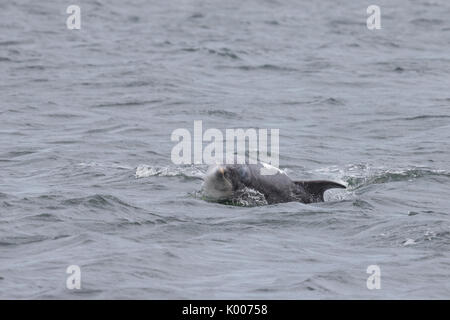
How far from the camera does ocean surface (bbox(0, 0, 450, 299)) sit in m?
11.9

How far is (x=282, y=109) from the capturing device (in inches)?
952

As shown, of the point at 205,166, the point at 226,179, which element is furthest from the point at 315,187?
the point at 205,166

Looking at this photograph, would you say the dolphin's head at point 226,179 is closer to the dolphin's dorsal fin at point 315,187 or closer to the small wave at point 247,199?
the small wave at point 247,199

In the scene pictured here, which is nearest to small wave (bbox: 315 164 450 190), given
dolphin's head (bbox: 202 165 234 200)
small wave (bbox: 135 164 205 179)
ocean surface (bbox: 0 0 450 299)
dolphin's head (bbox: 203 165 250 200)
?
ocean surface (bbox: 0 0 450 299)

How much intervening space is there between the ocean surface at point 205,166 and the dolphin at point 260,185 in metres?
0.24

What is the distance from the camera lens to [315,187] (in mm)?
14953

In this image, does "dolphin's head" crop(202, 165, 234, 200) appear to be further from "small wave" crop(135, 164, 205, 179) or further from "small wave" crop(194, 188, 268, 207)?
"small wave" crop(135, 164, 205, 179)

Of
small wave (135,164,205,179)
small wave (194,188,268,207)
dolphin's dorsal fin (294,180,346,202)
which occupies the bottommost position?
small wave (194,188,268,207)

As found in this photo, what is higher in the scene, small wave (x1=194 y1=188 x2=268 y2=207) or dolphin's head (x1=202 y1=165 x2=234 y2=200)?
dolphin's head (x1=202 y1=165 x2=234 y2=200)

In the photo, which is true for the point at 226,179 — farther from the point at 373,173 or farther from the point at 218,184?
the point at 373,173

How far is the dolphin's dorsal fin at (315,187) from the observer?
14867 mm

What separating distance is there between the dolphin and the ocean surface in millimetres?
239

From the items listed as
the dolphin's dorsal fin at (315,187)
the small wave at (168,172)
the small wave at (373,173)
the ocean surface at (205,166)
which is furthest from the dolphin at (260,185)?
the small wave at (168,172)

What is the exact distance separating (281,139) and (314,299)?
994cm
